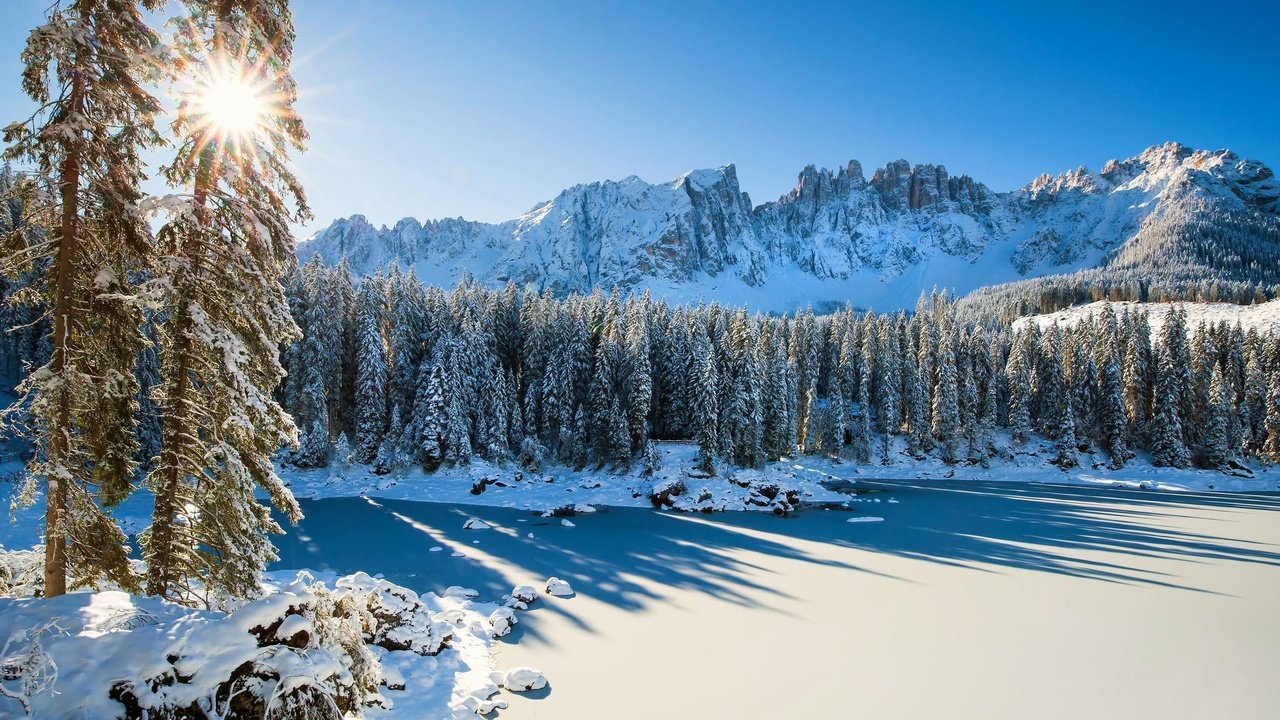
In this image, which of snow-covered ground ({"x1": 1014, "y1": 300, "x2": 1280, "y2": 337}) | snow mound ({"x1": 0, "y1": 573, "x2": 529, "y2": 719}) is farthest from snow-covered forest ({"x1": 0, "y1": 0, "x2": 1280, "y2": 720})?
snow-covered ground ({"x1": 1014, "y1": 300, "x2": 1280, "y2": 337})

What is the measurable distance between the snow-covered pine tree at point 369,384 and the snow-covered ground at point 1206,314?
84.3m

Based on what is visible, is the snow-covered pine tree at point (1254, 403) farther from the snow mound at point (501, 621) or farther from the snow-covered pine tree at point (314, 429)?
the snow-covered pine tree at point (314, 429)

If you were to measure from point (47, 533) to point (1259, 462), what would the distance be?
89902 millimetres

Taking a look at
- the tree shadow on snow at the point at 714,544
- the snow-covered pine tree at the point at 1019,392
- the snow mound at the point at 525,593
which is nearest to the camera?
the snow mound at the point at 525,593

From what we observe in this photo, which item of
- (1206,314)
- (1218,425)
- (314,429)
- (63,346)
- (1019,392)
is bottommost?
(1218,425)

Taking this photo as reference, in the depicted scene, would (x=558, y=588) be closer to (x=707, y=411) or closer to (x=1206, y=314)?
(x=707, y=411)

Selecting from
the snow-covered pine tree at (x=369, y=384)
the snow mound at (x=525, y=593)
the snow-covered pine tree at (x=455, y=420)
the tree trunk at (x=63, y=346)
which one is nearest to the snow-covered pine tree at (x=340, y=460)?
the snow-covered pine tree at (x=369, y=384)

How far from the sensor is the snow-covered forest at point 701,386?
45156 mm

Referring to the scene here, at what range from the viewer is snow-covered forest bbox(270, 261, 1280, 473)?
4516 cm

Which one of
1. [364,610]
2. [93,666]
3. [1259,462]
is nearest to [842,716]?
[364,610]

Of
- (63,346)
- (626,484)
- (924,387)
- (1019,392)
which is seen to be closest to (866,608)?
(63,346)

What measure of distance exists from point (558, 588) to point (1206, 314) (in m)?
130

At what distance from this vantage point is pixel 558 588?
19609 millimetres

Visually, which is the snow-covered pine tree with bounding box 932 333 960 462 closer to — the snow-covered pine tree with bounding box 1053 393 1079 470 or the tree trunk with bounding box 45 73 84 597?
the snow-covered pine tree with bounding box 1053 393 1079 470
